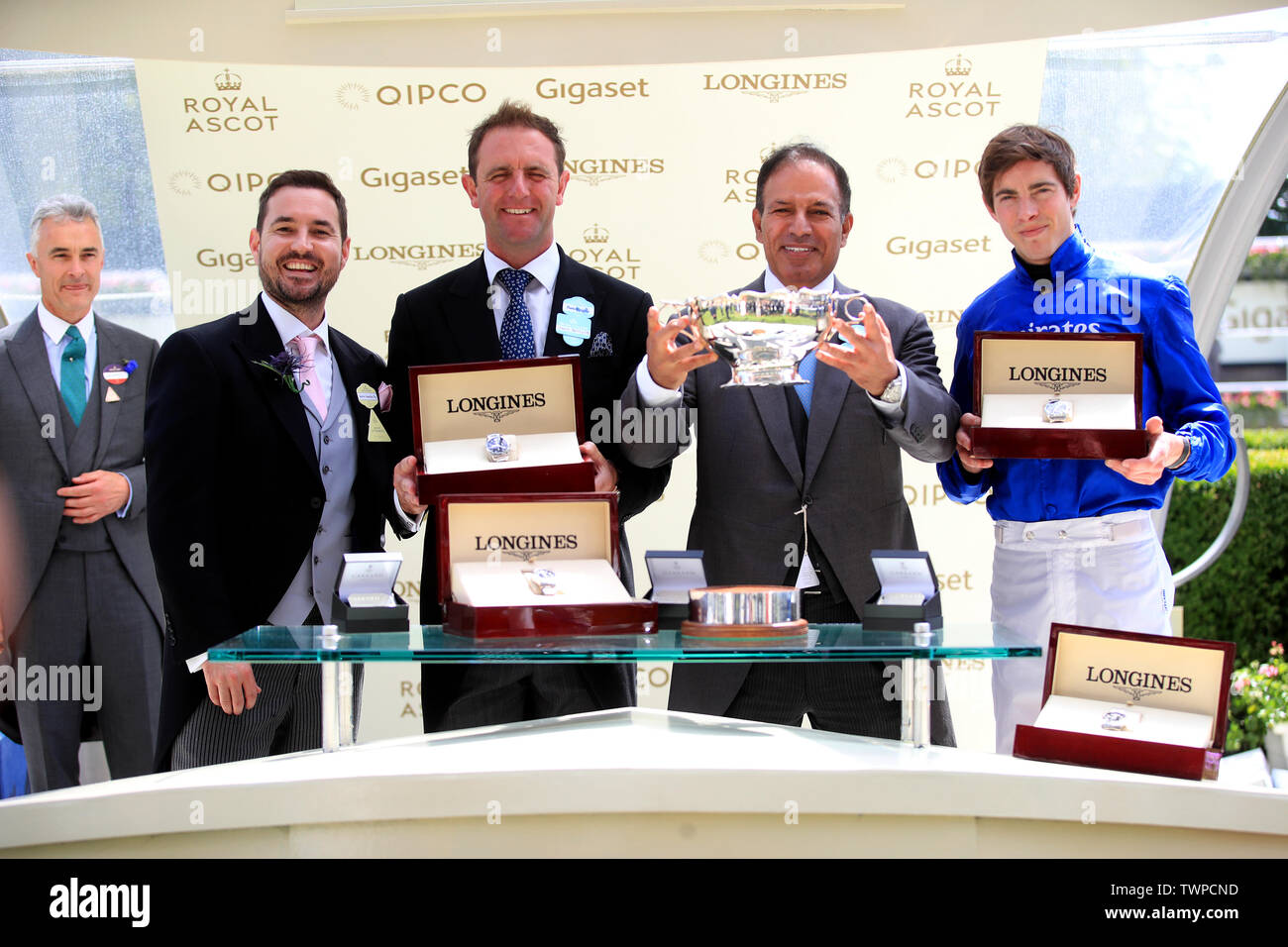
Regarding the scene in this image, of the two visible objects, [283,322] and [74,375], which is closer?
[283,322]

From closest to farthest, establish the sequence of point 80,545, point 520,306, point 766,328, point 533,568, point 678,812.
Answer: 1. point 678,812
2. point 533,568
3. point 766,328
4. point 520,306
5. point 80,545

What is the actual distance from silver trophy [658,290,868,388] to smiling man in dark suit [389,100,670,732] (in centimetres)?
69

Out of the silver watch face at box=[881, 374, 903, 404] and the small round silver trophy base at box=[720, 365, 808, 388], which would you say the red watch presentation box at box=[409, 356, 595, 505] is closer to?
the small round silver trophy base at box=[720, 365, 808, 388]

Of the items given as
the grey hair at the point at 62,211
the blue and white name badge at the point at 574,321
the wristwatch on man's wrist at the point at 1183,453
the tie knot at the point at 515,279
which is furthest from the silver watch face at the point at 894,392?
the grey hair at the point at 62,211

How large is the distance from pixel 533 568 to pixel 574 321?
1123 millimetres

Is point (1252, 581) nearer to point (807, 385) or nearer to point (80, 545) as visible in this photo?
point (807, 385)

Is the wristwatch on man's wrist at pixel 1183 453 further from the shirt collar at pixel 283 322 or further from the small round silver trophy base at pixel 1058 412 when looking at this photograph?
the shirt collar at pixel 283 322

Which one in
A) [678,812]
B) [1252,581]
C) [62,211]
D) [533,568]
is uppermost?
[62,211]

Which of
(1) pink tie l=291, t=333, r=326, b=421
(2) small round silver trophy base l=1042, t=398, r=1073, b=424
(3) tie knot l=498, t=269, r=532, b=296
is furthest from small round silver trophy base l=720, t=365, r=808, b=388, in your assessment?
(1) pink tie l=291, t=333, r=326, b=421

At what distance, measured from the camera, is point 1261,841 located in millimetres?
2223

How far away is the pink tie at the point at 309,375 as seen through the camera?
3.55 meters

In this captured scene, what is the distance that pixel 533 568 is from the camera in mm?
2551

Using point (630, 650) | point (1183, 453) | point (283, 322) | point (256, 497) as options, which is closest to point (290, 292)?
point (283, 322)

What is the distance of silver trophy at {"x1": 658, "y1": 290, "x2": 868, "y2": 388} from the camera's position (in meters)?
2.71
